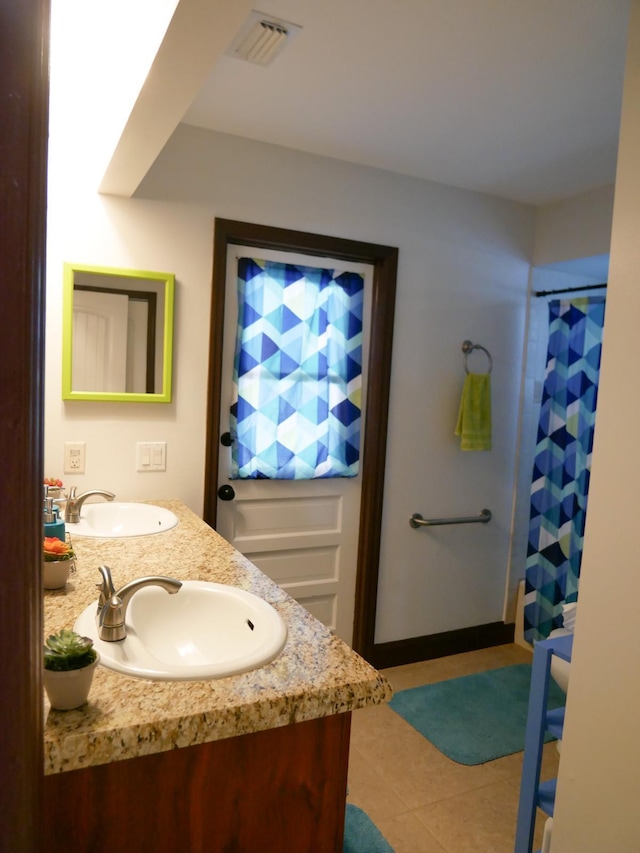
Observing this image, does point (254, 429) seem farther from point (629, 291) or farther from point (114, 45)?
point (629, 291)

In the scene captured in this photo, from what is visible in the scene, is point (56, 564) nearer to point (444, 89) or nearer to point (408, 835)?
point (408, 835)

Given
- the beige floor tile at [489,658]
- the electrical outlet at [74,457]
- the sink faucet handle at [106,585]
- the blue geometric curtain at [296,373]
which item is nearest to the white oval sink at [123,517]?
the electrical outlet at [74,457]

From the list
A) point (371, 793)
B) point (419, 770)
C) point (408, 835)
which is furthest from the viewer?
point (419, 770)

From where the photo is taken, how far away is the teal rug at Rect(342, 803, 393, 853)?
61.9 inches

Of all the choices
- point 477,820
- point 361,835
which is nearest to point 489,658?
point 477,820

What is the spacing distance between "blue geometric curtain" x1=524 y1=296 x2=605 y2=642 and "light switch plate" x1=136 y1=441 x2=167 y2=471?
1946mm

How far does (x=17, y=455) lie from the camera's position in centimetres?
24

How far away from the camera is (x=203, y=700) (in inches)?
37.9

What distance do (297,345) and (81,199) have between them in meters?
1.04

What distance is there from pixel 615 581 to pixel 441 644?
6.70 ft

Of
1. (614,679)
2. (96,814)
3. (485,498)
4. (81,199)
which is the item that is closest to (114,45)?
(81,199)

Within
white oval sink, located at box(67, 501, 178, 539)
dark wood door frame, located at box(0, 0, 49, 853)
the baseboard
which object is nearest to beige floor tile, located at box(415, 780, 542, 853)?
the baseboard

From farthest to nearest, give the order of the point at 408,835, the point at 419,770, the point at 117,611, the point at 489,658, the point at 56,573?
the point at 489,658, the point at 419,770, the point at 408,835, the point at 56,573, the point at 117,611

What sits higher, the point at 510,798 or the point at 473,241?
the point at 473,241
